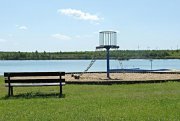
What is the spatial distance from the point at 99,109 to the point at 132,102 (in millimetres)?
1466

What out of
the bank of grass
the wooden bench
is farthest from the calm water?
the bank of grass

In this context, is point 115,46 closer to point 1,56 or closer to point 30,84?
point 30,84

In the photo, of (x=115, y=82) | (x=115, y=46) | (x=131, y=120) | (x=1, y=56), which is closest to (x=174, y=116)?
(x=131, y=120)

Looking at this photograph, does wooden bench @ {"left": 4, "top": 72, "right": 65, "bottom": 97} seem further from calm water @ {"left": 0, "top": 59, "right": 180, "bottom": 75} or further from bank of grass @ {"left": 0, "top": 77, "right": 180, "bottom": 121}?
calm water @ {"left": 0, "top": 59, "right": 180, "bottom": 75}

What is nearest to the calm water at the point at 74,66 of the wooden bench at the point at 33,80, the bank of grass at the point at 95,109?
the wooden bench at the point at 33,80

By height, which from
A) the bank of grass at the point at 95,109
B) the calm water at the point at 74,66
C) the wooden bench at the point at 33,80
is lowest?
the calm water at the point at 74,66

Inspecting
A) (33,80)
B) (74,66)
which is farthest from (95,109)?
(74,66)

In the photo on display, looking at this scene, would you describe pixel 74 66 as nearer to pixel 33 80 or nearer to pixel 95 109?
pixel 33 80

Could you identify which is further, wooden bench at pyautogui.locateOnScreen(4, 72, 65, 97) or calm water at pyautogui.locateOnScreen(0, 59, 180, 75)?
calm water at pyautogui.locateOnScreen(0, 59, 180, 75)

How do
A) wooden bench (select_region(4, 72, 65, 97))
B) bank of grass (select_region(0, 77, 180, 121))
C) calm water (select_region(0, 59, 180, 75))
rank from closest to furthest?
1. bank of grass (select_region(0, 77, 180, 121))
2. wooden bench (select_region(4, 72, 65, 97))
3. calm water (select_region(0, 59, 180, 75))

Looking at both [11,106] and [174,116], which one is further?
[11,106]

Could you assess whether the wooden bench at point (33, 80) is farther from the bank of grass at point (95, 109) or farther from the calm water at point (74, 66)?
the calm water at point (74, 66)

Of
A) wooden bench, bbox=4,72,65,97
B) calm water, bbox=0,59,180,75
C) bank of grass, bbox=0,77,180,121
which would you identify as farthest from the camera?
calm water, bbox=0,59,180,75

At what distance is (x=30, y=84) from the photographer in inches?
573
